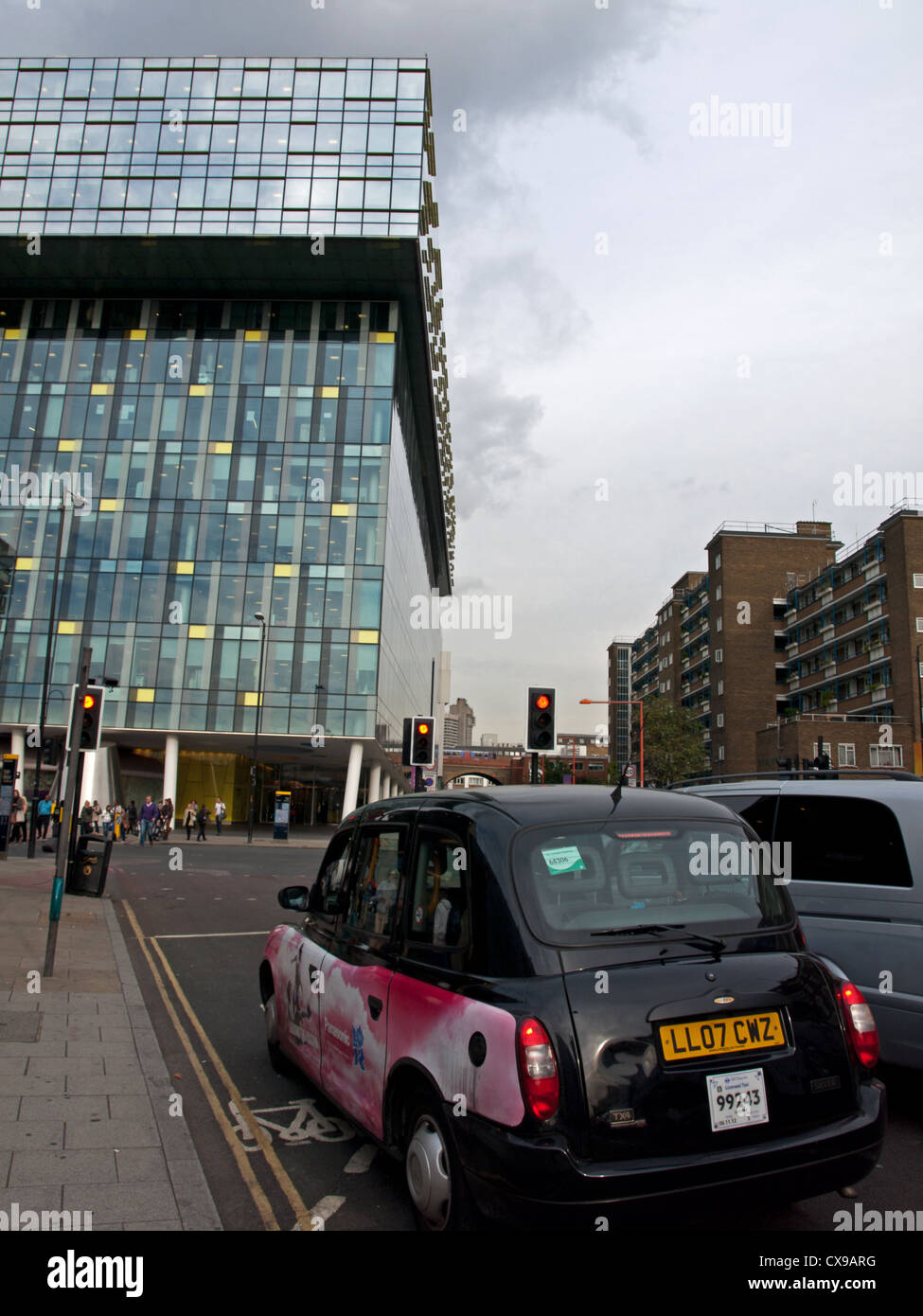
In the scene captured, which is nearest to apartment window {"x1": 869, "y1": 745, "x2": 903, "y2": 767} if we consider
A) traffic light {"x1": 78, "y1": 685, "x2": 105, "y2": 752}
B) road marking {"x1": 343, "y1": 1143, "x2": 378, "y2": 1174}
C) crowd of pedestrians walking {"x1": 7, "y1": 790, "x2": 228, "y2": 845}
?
crowd of pedestrians walking {"x1": 7, "y1": 790, "x2": 228, "y2": 845}

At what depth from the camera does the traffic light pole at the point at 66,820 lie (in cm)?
811

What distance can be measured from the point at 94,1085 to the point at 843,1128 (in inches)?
168

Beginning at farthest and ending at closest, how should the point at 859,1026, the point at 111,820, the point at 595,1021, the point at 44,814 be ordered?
the point at 111,820 → the point at 44,814 → the point at 859,1026 → the point at 595,1021

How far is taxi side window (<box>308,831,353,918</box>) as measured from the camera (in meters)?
4.74

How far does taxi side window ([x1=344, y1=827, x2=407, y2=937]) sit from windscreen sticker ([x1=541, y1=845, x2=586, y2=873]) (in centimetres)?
91

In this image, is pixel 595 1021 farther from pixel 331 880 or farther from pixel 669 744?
pixel 669 744

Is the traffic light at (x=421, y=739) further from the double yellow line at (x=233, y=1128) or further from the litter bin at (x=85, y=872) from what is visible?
the double yellow line at (x=233, y=1128)

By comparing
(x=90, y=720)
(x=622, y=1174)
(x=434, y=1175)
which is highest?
(x=90, y=720)

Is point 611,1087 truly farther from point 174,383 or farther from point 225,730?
point 174,383

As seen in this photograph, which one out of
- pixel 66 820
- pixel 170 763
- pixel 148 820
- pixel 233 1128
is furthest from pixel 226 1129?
pixel 170 763

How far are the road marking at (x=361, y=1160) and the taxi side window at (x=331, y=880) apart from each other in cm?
116

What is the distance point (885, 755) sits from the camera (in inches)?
2076

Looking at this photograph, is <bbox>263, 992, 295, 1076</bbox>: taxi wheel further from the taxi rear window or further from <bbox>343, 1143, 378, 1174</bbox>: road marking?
the taxi rear window

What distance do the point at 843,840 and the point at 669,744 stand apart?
191ft
